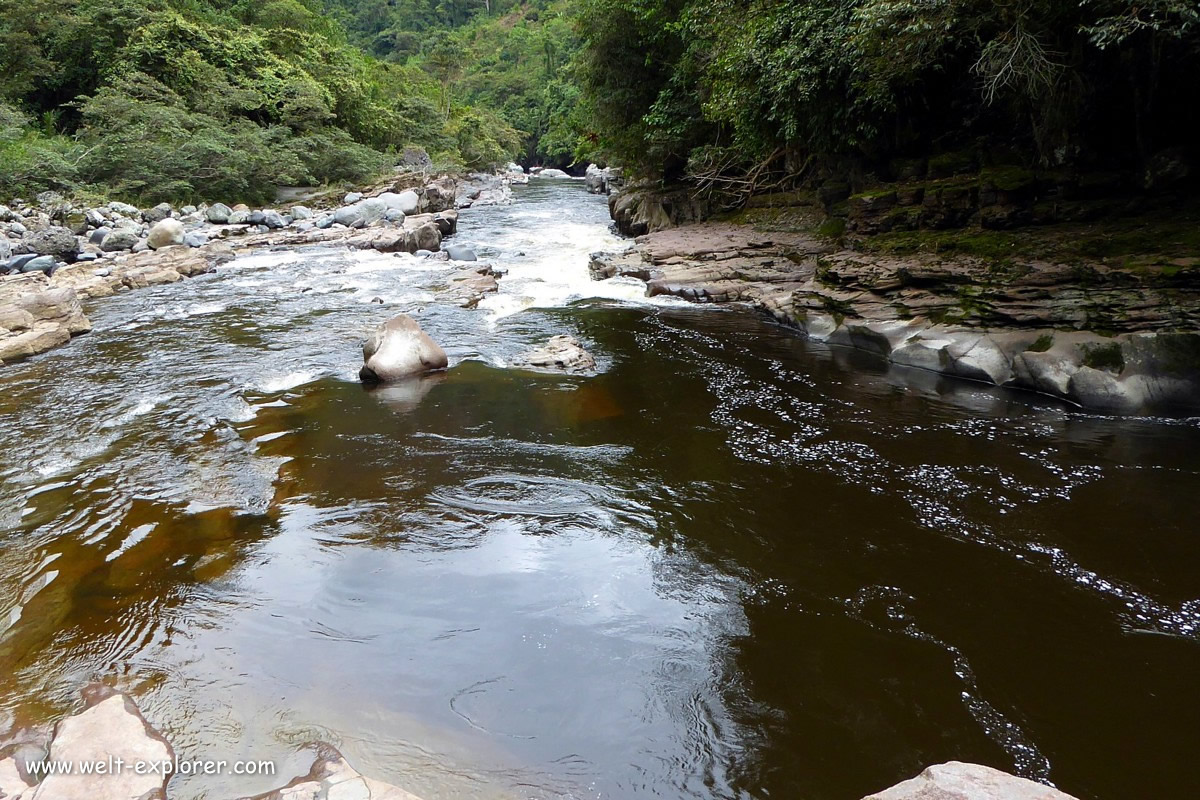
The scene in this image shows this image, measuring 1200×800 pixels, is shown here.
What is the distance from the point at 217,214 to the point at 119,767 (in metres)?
18.7

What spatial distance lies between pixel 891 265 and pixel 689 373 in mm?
3366

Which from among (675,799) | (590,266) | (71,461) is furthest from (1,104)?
(675,799)

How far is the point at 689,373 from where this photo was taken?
773 centimetres

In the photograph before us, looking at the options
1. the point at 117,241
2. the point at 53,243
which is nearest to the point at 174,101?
the point at 117,241

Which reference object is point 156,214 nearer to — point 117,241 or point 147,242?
point 147,242

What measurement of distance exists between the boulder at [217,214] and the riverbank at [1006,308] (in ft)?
42.7

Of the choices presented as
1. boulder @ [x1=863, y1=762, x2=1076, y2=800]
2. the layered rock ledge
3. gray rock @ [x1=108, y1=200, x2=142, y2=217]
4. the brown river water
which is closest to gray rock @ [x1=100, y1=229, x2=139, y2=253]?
gray rock @ [x1=108, y1=200, x2=142, y2=217]

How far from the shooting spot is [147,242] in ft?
47.9

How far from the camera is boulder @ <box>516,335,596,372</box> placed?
7.87 m

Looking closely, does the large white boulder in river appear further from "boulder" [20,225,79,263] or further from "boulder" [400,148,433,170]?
"boulder" [400,148,433,170]

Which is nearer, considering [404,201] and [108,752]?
[108,752]

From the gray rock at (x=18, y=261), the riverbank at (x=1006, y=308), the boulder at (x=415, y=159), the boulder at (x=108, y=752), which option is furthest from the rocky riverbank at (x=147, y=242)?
the boulder at (x=415, y=159)

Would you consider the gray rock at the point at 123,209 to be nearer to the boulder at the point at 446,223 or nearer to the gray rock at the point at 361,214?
the gray rock at the point at 361,214

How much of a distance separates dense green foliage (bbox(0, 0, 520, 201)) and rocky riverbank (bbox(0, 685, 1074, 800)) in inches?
714
